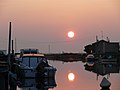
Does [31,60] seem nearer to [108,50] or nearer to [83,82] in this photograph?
[83,82]

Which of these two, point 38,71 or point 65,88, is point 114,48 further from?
point 65,88

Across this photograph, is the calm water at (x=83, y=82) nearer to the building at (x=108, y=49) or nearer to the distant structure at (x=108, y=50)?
the distant structure at (x=108, y=50)

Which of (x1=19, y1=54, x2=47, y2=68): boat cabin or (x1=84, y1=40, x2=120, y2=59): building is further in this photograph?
(x1=84, y1=40, x2=120, y2=59): building

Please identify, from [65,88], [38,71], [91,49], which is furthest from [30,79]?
[91,49]

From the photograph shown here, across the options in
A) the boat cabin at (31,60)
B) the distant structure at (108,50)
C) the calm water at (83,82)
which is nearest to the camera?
the calm water at (83,82)

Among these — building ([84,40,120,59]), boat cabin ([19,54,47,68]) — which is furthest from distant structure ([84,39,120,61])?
boat cabin ([19,54,47,68])

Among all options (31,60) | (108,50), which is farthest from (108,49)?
(31,60)

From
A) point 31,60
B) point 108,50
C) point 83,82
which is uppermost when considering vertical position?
point 108,50

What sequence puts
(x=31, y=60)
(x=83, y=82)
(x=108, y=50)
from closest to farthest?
(x=83, y=82) < (x=31, y=60) < (x=108, y=50)

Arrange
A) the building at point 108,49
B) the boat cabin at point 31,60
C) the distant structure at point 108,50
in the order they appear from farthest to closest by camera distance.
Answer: the building at point 108,49 → the distant structure at point 108,50 → the boat cabin at point 31,60

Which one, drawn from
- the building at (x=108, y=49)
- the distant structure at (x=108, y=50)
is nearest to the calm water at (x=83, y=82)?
the distant structure at (x=108, y=50)

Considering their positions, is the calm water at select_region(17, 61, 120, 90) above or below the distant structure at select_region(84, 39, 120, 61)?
below

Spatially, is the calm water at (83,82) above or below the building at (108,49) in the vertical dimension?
below

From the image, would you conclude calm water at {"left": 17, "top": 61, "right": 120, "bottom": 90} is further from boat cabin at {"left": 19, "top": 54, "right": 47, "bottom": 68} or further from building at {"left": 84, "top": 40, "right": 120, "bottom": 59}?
building at {"left": 84, "top": 40, "right": 120, "bottom": 59}
